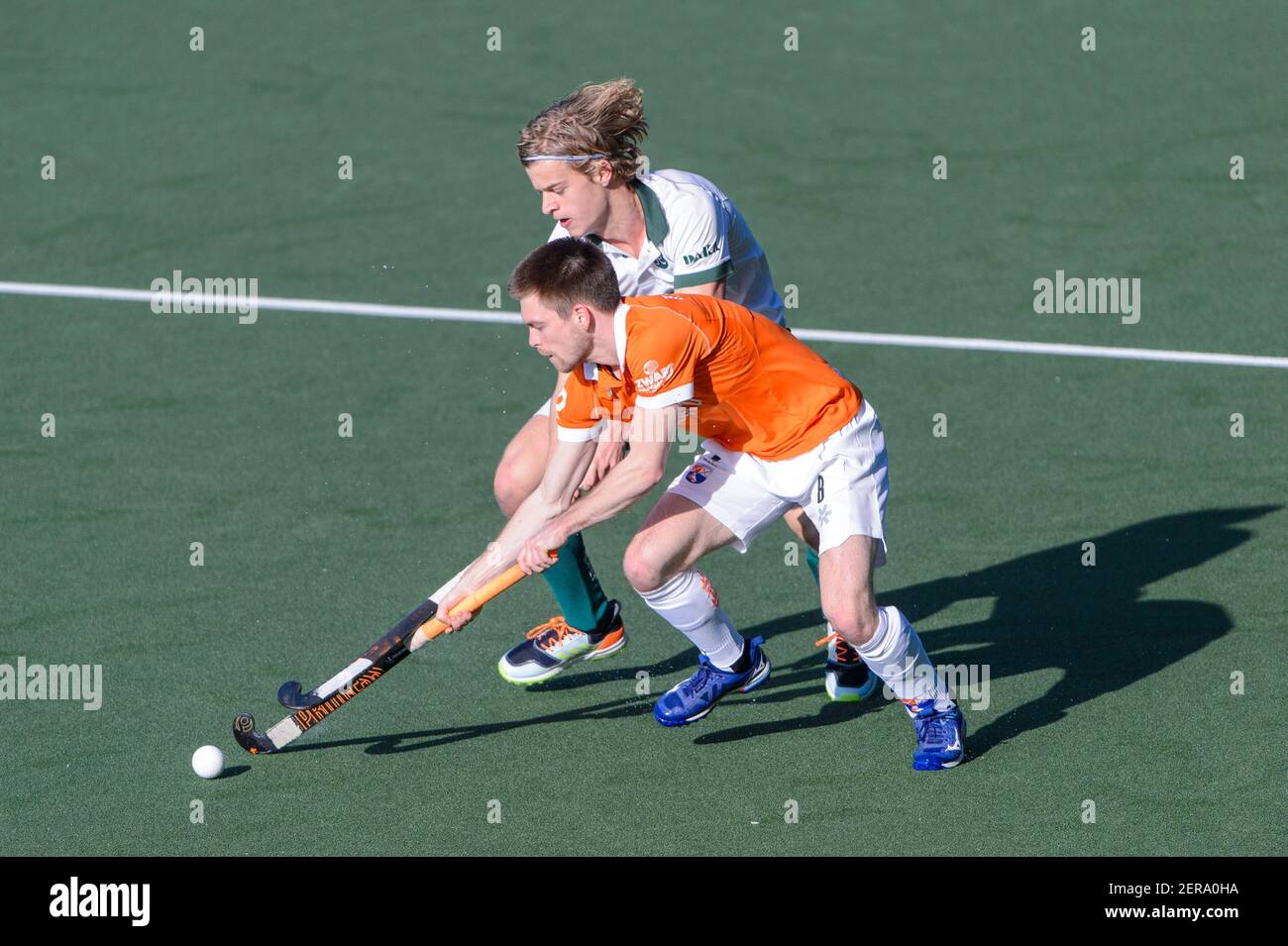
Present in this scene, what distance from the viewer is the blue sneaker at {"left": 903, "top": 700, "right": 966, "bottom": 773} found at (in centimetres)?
640

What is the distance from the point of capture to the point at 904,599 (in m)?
7.79

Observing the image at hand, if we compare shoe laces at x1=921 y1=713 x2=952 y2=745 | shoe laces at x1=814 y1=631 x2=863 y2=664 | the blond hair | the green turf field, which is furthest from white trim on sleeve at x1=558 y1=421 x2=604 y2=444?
shoe laces at x1=921 y1=713 x2=952 y2=745

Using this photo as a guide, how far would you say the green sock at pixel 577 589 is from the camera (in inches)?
282

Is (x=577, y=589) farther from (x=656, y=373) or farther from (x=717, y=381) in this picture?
(x=656, y=373)

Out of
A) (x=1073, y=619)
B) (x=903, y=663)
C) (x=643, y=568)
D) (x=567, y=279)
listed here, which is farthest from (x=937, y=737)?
(x=567, y=279)

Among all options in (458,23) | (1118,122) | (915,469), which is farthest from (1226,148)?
(458,23)

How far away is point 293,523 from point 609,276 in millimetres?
2997

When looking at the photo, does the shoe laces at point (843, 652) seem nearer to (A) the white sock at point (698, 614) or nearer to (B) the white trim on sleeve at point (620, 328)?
(A) the white sock at point (698, 614)

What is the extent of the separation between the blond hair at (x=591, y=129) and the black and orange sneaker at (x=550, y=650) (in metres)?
1.80

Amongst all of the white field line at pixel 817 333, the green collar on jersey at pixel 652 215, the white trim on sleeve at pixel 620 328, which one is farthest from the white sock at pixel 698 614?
the white field line at pixel 817 333

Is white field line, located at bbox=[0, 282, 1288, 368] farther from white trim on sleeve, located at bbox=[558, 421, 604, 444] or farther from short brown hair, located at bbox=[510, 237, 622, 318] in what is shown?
short brown hair, located at bbox=[510, 237, 622, 318]

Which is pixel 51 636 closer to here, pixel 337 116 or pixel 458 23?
pixel 337 116

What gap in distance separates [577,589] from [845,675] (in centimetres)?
108

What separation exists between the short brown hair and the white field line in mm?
4357
